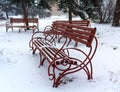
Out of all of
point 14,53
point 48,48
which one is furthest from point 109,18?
point 48,48

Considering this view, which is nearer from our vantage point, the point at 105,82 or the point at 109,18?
the point at 105,82

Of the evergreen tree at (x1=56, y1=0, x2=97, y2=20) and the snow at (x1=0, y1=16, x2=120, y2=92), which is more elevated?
the evergreen tree at (x1=56, y1=0, x2=97, y2=20)

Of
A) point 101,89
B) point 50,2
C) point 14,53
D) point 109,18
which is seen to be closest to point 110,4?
point 109,18

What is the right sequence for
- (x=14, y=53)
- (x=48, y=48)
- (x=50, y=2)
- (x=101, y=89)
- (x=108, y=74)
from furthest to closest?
1. (x=50, y=2)
2. (x=14, y=53)
3. (x=48, y=48)
4. (x=108, y=74)
5. (x=101, y=89)

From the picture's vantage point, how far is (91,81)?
5.20 meters

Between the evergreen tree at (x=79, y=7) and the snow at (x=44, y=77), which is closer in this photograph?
the snow at (x=44, y=77)

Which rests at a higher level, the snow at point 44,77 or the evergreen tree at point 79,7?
the evergreen tree at point 79,7

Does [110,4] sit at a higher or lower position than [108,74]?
higher

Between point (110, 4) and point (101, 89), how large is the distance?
1724cm

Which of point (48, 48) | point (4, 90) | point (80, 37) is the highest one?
point (80, 37)

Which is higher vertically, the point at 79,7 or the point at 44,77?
the point at 79,7

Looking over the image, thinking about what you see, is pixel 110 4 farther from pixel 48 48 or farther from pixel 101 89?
pixel 101 89

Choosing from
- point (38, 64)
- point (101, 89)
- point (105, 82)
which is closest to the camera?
point (101, 89)

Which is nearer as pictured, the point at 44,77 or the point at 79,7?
the point at 44,77
